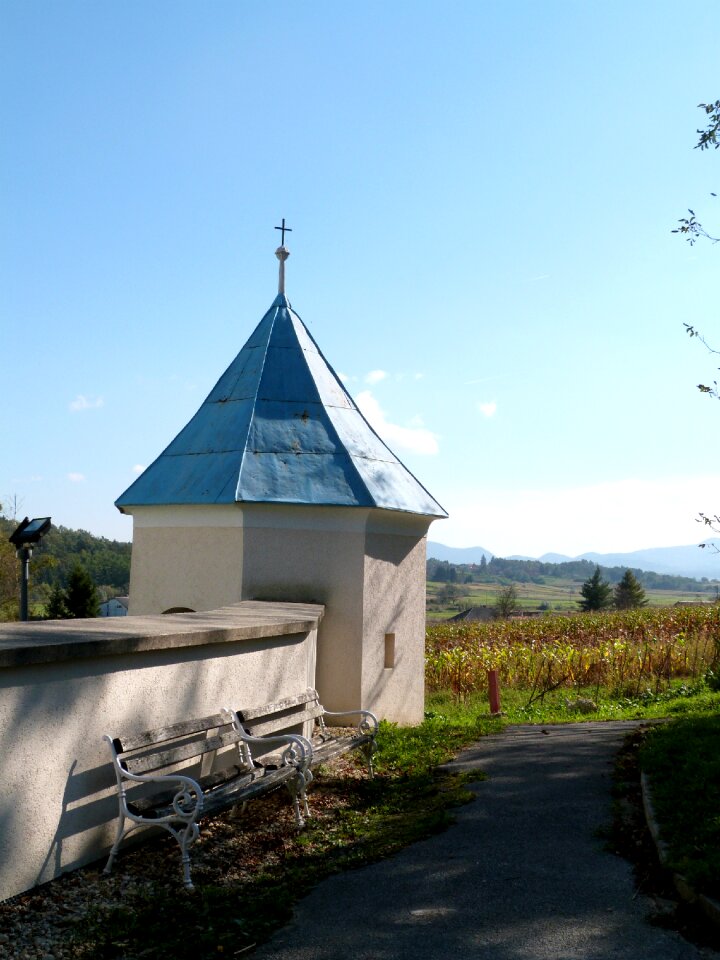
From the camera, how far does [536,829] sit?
6891 millimetres

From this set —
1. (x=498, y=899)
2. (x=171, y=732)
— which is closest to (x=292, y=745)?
(x=171, y=732)

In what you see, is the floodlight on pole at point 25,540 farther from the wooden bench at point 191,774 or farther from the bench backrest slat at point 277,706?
the wooden bench at point 191,774

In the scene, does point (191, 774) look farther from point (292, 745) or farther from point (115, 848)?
point (115, 848)

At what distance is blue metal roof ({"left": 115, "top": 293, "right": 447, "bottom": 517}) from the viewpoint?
1183 cm

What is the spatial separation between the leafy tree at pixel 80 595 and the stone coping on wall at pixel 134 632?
29.4 m

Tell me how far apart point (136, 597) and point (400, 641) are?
11.9 feet

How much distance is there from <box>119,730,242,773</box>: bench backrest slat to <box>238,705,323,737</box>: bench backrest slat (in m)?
0.59

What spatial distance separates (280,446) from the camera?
1244 cm

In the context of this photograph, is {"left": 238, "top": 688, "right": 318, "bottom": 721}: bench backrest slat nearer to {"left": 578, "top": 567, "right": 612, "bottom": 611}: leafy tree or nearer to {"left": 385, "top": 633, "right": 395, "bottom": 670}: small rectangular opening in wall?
{"left": 385, "top": 633, "right": 395, "bottom": 670}: small rectangular opening in wall

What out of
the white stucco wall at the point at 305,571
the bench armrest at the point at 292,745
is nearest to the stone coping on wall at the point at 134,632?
the bench armrest at the point at 292,745

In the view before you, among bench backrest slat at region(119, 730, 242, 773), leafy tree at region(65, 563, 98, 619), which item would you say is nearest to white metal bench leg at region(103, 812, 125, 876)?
bench backrest slat at region(119, 730, 242, 773)

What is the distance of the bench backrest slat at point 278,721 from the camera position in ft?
26.2

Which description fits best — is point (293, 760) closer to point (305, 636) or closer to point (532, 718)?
point (305, 636)

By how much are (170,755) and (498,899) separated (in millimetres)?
2496
